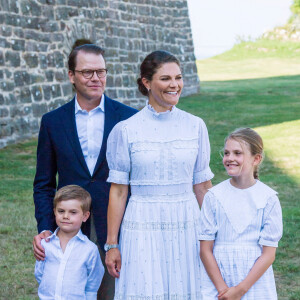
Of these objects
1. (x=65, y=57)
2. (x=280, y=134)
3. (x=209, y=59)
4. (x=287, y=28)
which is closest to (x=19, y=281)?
(x=280, y=134)

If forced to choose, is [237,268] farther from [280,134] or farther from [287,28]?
[287,28]

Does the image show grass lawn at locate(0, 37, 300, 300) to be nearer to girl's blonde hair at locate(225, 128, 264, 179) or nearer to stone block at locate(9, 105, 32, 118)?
stone block at locate(9, 105, 32, 118)

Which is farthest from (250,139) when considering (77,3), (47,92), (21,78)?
(77,3)

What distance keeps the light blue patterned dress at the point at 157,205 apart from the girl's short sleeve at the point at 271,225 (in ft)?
1.15

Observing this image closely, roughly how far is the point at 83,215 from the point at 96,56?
860 mm

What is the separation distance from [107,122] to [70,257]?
2.47 ft

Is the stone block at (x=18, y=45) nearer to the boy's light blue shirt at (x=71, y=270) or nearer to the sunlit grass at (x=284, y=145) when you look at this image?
the sunlit grass at (x=284, y=145)

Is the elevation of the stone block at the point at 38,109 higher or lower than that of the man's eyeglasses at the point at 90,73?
higher

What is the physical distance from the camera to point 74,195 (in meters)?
3.38

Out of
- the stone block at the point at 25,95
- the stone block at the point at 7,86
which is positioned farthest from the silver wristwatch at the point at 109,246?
the stone block at the point at 25,95

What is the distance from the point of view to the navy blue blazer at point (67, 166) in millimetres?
3477

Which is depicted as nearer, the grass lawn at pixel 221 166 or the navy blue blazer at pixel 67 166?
the navy blue blazer at pixel 67 166

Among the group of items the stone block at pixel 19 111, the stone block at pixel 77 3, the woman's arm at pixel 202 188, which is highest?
the stone block at pixel 77 3

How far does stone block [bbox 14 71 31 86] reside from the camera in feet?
37.5
